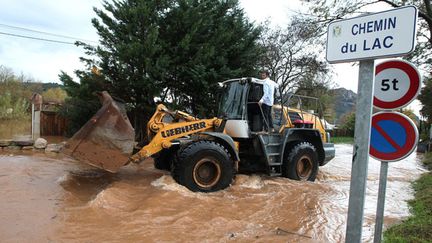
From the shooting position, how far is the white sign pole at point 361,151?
3078 millimetres

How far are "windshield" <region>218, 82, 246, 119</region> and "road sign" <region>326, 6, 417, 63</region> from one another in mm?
6181

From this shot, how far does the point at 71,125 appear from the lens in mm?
17609

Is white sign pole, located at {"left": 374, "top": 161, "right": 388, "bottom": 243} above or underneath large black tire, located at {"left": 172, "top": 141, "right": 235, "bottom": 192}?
above

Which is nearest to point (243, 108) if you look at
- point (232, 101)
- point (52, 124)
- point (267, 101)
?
point (232, 101)

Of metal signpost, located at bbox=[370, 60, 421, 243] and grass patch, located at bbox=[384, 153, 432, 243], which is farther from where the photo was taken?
grass patch, located at bbox=[384, 153, 432, 243]

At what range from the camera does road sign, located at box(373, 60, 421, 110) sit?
3479mm

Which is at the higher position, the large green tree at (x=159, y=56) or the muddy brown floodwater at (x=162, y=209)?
the large green tree at (x=159, y=56)

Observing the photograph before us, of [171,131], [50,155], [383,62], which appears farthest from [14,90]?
[383,62]

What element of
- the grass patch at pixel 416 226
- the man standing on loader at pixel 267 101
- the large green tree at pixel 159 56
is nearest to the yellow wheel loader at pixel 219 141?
the man standing on loader at pixel 267 101

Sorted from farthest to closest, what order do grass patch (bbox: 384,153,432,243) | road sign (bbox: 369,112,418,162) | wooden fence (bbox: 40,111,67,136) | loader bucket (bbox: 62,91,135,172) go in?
wooden fence (bbox: 40,111,67,136) → loader bucket (bbox: 62,91,135,172) → grass patch (bbox: 384,153,432,243) → road sign (bbox: 369,112,418,162)

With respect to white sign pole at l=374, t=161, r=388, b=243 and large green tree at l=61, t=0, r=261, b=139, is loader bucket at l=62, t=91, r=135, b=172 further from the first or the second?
large green tree at l=61, t=0, r=261, b=139

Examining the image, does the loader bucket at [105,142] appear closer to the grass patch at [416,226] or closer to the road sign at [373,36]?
the grass patch at [416,226]

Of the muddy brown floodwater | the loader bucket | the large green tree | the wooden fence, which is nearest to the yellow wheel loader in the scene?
the loader bucket

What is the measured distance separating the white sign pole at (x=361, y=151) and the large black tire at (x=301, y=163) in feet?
23.0
